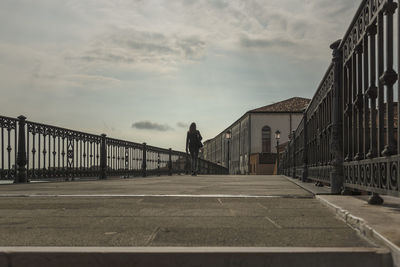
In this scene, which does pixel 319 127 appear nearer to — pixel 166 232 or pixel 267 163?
pixel 166 232

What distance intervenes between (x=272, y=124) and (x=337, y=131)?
64.1 metres

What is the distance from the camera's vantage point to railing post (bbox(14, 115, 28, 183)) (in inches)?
428

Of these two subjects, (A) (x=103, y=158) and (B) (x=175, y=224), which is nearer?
(B) (x=175, y=224)

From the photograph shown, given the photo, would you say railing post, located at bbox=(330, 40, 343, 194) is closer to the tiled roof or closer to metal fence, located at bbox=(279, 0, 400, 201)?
metal fence, located at bbox=(279, 0, 400, 201)

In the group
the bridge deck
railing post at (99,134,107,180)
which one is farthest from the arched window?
the bridge deck

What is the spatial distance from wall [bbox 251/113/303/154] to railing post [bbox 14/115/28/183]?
5763 cm

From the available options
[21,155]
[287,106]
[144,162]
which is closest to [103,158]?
[21,155]

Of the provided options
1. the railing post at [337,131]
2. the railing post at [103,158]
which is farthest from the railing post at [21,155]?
the railing post at [337,131]

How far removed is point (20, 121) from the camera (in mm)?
10859

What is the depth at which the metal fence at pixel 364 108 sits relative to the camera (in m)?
3.09

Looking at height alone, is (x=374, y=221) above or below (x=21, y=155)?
below
